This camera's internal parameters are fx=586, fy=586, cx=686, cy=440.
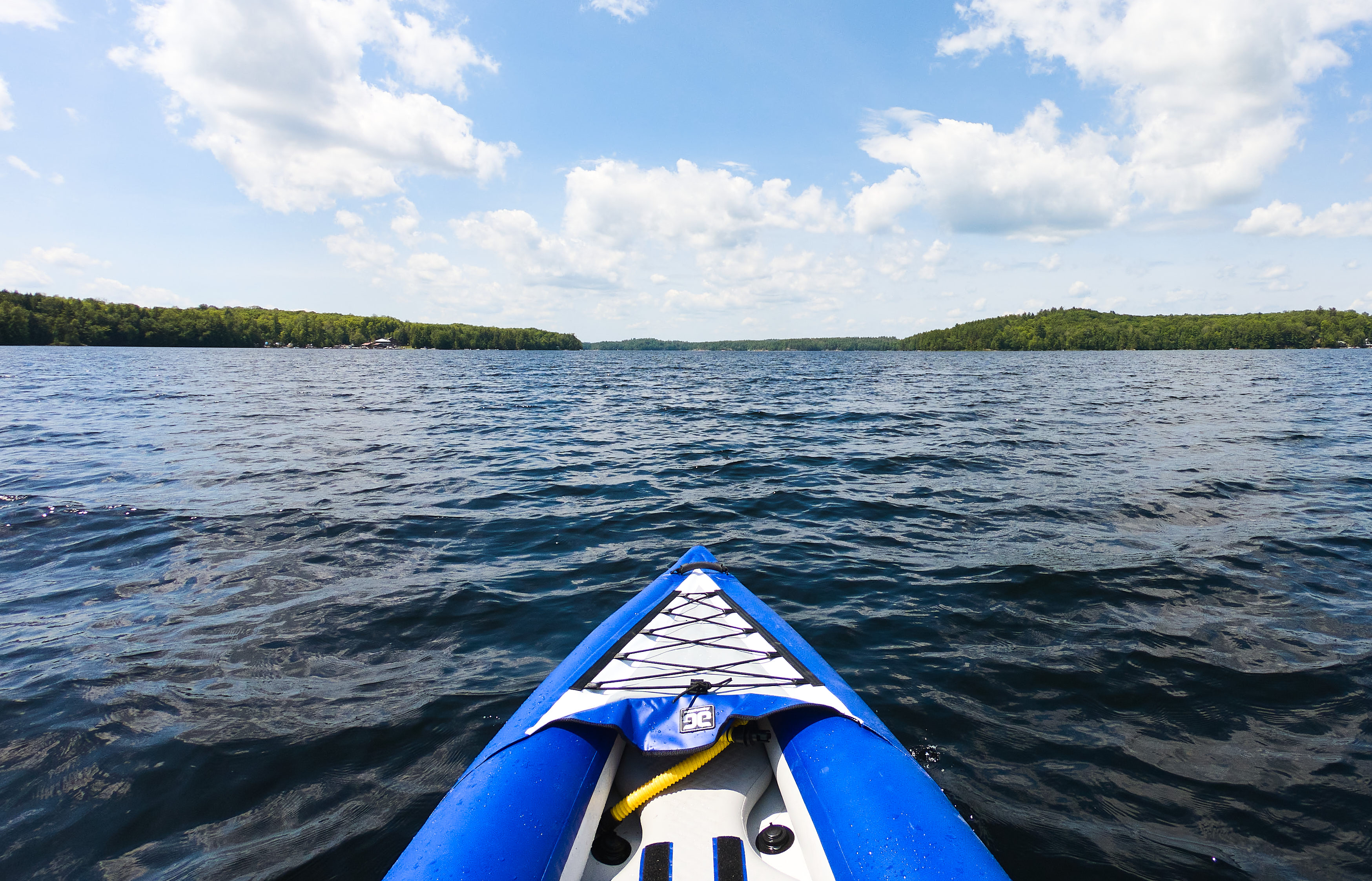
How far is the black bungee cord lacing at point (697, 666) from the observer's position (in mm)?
3949

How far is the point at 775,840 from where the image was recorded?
10.2ft

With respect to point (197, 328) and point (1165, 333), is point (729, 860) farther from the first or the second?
point (1165, 333)

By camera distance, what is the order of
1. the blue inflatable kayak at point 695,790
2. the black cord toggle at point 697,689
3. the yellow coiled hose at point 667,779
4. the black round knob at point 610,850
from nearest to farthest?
the blue inflatable kayak at point 695,790 → the black round knob at point 610,850 → the yellow coiled hose at point 667,779 → the black cord toggle at point 697,689

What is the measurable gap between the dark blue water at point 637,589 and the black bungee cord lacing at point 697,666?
1.21 meters

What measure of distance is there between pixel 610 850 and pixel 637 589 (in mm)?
4204

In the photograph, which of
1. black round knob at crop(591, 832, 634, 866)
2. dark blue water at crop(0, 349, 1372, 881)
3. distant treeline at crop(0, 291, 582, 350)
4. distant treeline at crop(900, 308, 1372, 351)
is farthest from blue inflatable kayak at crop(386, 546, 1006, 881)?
distant treeline at crop(900, 308, 1372, 351)

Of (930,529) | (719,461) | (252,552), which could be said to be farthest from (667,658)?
(719,461)

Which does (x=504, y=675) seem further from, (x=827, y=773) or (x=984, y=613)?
(x=984, y=613)

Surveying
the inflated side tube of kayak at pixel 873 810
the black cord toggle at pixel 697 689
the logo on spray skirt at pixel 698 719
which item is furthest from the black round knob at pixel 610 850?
the inflated side tube of kayak at pixel 873 810

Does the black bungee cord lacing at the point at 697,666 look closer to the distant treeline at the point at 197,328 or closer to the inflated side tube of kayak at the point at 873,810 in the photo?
the inflated side tube of kayak at the point at 873,810

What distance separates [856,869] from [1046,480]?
11317 millimetres

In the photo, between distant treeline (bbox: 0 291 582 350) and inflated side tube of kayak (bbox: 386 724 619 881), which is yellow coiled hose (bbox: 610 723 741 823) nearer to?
inflated side tube of kayak (bbox: 386 724 619 881)

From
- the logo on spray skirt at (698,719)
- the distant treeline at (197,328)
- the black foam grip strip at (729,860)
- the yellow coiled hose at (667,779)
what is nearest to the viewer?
the black foam grip strip at (729,860)

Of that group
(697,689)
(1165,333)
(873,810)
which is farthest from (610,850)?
(1165,333)
